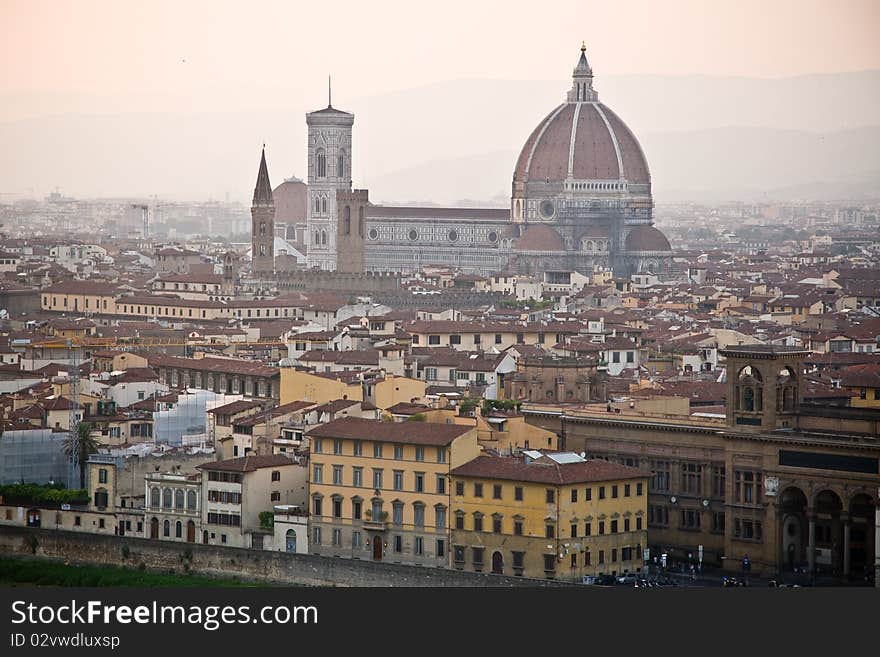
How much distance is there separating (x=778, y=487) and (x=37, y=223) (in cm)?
8969

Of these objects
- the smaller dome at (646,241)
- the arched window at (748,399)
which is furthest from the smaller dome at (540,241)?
the arched window at (748,399)

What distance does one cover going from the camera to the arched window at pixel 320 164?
374 feet

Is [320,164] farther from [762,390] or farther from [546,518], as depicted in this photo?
[546,518]

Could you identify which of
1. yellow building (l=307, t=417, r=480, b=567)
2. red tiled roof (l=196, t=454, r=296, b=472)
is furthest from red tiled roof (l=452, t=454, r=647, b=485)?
red tiled roof (l=196, t=454, r=296, b=472)

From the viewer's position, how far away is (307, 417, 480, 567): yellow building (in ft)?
104

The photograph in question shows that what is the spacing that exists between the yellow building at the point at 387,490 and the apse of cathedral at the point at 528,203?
7447 cm

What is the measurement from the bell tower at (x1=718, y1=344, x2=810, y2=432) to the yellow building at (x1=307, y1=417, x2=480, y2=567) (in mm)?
3204

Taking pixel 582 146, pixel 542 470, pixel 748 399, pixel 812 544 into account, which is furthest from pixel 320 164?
pixel 812 544

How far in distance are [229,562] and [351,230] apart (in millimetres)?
64523

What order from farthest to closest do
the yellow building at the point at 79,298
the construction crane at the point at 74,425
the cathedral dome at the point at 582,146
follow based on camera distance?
the cathedral dome at the point at 582,146 < the yellow building at the point at 79,298 < the construction crane at the point at 74,425

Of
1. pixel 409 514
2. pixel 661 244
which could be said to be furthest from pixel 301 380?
pixel 661 244

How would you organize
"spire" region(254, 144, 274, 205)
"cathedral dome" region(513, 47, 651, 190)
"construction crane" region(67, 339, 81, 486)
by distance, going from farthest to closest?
"cathedral dome" region(513, 47, 651, 190)
"spire" region(254, 144, 274, 205)
"construction crane" region(67, 339, 81, 486)

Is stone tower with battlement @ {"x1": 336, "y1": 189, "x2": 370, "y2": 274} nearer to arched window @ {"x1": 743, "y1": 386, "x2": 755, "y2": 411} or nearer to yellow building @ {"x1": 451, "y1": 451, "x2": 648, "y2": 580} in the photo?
arched window @ {"x1": 743, "y1": 386, "x2": 755, "y2": 411}

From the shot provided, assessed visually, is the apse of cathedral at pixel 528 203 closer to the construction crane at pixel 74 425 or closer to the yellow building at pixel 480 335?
the yellow building at pixel 480 335
